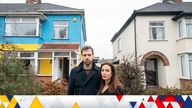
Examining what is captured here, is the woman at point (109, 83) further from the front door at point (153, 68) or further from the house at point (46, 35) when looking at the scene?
the front door at point (153, 68)

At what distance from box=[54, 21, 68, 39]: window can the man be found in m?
18.7

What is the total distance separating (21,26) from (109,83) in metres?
19.5

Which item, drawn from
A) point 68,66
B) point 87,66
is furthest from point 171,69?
point 87,66

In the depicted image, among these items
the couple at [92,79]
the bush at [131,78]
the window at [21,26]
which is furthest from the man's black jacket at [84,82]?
the window at [21,26]

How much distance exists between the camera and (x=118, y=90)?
336 cm

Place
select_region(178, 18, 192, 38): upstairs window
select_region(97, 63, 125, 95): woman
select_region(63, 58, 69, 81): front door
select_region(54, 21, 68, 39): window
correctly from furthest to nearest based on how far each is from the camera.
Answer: select_region(63, 58, 69, 81): front door → select_region(54, 21, 68, 39): window → select_region(178, 18, 192, 38): upstairs window → select_region(97, 63, 125, 95): woman

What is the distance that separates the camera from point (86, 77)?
3.72 metres

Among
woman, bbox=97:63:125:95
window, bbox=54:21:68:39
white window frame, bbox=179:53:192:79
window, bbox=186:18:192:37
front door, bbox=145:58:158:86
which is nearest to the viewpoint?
woman, bbox=97:63:125:95

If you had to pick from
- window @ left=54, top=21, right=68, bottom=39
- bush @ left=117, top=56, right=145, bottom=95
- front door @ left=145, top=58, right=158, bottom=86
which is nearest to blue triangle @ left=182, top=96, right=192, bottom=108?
bush @ left=117, top=56, right=145, bottom=95

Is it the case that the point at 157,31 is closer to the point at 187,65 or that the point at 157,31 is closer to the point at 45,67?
the point at 187,65

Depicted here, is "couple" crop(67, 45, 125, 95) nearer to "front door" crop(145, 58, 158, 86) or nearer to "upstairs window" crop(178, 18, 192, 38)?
"upstairs window" crop(178, 18, 192, 38)

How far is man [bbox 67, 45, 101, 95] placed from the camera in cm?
363

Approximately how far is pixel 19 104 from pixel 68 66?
66.8ft

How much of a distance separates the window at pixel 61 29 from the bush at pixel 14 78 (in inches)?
520
